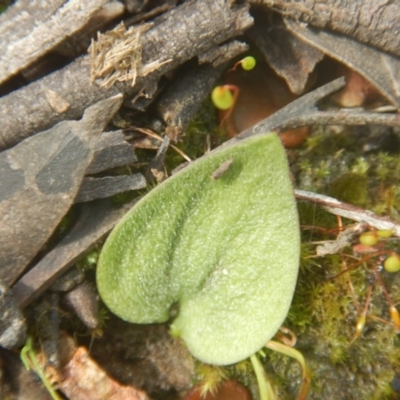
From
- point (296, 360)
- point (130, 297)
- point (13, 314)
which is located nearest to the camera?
point (13, 314)

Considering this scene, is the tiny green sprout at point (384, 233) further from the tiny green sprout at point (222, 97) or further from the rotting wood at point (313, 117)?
the tiny green sprout at point (222, 97)

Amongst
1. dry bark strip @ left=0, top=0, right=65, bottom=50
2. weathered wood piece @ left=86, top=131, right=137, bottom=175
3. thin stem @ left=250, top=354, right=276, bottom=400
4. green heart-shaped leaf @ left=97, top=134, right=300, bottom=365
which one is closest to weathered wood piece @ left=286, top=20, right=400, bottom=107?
green heart-shaped leaf @ left=97, top=134, right=300, bottom=365

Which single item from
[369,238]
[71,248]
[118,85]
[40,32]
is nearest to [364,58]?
[369,238]

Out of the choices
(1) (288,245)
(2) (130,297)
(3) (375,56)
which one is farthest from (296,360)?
(3) (375,56)

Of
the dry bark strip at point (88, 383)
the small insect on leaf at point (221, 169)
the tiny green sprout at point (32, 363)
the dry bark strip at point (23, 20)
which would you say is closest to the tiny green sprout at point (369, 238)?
the small insect on leaf at point (221, 169)

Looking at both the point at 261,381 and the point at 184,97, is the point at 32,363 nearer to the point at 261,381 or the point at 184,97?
the point at 261,381

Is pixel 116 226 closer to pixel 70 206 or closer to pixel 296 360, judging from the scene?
pixel 70 206
